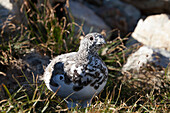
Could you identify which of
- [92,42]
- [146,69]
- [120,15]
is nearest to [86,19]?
[120,15]

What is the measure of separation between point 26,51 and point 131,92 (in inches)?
62.8

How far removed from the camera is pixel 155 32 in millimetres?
4066

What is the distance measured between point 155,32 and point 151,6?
1.63 m

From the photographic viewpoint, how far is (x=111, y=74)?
323 centimetres

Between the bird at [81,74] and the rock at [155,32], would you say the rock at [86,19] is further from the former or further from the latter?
the bird at [81,74]

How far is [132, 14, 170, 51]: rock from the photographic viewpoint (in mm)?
3984

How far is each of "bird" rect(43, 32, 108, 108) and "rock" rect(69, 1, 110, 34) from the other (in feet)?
6.33

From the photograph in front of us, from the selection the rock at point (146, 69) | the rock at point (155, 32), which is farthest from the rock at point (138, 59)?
the rock at point (155, 32)

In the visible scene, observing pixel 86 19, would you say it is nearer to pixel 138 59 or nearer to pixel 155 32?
pixel 155 32

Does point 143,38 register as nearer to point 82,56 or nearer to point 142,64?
point 142,64

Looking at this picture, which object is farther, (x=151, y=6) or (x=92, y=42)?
(x=151, y=6)

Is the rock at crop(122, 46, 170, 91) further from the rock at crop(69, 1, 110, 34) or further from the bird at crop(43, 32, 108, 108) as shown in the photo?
the rock at crop(69, 1, 110, 34)

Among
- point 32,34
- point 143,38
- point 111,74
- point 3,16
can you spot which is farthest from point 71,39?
point 143,38

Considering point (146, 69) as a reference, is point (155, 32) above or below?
above
